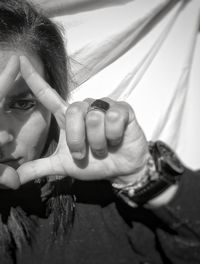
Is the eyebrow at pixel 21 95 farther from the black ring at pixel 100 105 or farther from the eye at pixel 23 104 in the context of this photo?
the black ring at pixel 100 105

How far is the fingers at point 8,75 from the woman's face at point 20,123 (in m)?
0.06

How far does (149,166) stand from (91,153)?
0.15 meters

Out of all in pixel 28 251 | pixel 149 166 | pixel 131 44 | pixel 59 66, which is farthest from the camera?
pixel 131 44

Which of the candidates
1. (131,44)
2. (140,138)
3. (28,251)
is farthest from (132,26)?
(28,251)

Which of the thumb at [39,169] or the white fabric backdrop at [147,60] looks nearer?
the thumb at [39,169]

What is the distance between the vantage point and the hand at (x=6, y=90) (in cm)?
73

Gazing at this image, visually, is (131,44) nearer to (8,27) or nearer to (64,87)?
(64,87)

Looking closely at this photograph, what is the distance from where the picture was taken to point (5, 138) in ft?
2.66

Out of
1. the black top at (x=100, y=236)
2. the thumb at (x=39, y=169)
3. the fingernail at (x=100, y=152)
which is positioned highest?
the fingernail at (x=100, y=152)

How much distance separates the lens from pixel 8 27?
95 cm

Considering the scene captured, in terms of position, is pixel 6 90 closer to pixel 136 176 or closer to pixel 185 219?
pixel 136 176

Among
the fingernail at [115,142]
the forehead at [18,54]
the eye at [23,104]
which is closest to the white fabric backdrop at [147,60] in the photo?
the forehead at [18,54]

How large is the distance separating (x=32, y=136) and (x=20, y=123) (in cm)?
5

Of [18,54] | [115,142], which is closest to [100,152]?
[115,142]
